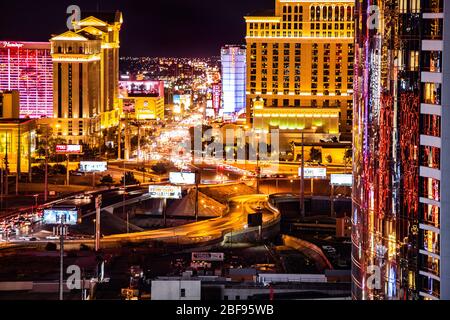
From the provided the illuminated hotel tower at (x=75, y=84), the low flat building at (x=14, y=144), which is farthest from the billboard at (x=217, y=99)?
the low flat building at (x=14, y=144)

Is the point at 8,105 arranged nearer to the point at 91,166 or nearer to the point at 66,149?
the point at 66,149

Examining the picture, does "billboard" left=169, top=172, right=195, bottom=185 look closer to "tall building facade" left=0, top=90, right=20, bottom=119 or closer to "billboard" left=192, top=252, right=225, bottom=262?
"billboard" left=192, top=252, right=225, bottom=262

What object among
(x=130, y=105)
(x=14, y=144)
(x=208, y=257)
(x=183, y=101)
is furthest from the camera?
(x=183, y=101)

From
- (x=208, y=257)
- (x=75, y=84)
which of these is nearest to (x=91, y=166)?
(x=75, y=84)

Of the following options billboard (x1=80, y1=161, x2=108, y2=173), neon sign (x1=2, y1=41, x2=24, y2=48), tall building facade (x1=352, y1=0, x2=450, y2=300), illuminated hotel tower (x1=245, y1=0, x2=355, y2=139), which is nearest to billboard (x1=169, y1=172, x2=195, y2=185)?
billboard (x1=80, y1=161, x2=108, y2=173)

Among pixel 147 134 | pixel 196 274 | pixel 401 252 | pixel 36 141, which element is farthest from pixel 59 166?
pixel 401 252

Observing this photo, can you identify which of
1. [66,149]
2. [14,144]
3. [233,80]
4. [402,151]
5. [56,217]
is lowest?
[56,217]
